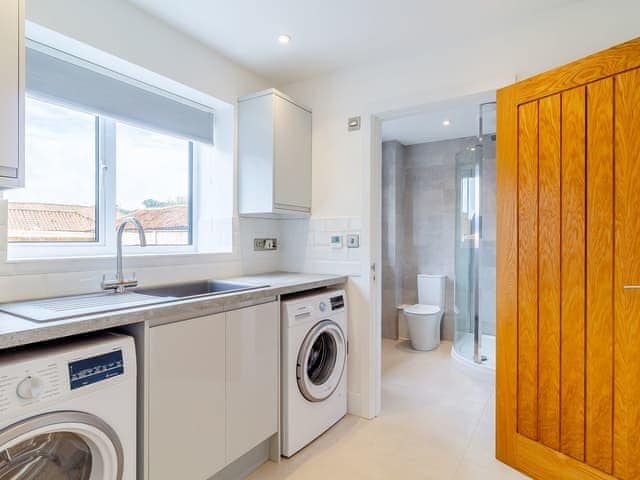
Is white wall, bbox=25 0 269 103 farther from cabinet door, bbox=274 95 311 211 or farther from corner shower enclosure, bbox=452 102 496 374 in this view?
corner shower enclosure, bbox=452 102 496 374

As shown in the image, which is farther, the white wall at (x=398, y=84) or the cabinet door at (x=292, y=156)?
the cabinet door at (x=292, y=156)

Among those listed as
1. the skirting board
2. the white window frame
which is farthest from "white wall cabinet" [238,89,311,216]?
the skirting board

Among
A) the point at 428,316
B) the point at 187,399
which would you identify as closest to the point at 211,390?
the point at 187,399

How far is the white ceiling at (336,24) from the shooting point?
1.87 m

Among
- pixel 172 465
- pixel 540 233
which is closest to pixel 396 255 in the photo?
pixel 540 233

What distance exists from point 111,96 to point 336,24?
4.17 feet

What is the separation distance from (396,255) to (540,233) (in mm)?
2569

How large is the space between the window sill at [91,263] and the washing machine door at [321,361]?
2.74 ft

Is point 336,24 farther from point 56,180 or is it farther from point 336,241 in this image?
point 56,180

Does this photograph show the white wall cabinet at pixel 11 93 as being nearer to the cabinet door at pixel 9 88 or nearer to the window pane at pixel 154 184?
the cabinet door at pixel 9 88

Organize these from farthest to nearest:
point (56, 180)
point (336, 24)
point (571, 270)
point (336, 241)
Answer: point (336, 241)
point (336, 24)
point (56, 180)
point (571, 270)

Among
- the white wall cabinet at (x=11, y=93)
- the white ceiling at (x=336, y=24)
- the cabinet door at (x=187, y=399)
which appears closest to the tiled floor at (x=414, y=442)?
the cabinet door at (x=187, y=399)

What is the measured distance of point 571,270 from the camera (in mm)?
1686

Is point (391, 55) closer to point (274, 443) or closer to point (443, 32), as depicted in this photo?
point (443, 32)
